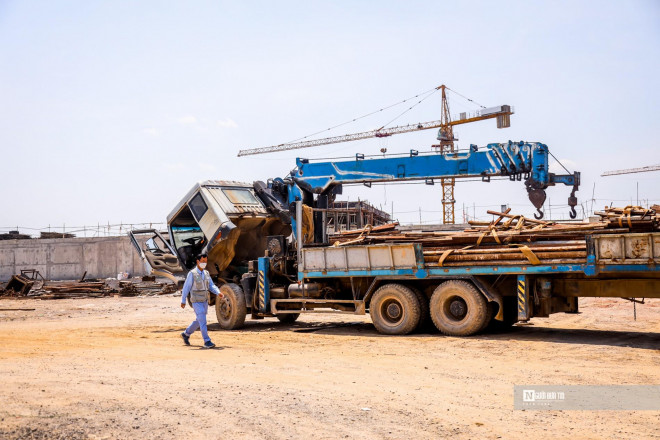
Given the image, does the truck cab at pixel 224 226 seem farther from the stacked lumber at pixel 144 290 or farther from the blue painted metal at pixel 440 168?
the stacked lumber at pixel 144 290

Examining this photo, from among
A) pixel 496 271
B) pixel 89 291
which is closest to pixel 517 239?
pixel 496 271

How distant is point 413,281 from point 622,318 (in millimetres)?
6122

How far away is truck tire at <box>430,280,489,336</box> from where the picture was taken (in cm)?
1316

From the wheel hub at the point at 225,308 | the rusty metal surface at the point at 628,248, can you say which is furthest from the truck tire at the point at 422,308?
the wheel hub at the point at 225,308

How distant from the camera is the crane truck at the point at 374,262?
12.7 metres

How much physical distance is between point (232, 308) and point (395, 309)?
4.14m

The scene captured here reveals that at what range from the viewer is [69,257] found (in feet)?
153

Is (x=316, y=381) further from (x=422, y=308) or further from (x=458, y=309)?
(x=422, y=308)

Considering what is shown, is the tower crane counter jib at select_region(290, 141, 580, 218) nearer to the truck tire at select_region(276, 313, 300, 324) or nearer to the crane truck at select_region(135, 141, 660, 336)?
the crane truck at select_region(135, 141, 660, 336)

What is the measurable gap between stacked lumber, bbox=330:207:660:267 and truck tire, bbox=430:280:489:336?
1.54 ft

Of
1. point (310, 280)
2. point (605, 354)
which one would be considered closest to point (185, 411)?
point (605, 354)

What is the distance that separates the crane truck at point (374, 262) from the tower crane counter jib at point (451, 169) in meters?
0.02

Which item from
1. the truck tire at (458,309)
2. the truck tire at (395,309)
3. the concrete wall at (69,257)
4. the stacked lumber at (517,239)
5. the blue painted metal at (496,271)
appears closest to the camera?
the blue painted metal at (496,271)

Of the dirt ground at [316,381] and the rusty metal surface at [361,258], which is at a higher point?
the rusty metal surface at [361,258]
